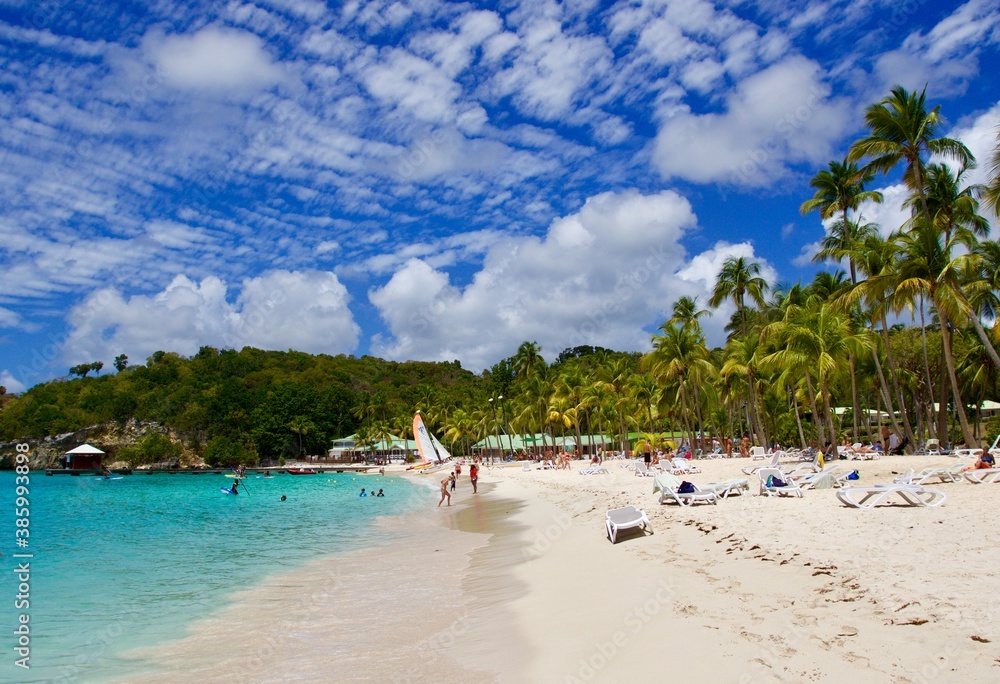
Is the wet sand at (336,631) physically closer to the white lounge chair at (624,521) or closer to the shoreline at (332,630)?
the shoreline at (332,630)

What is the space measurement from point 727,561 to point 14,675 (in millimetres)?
8261

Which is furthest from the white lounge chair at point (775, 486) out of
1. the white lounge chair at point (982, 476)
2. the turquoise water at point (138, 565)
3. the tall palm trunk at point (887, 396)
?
the tall palm trunk at point (887, 396)

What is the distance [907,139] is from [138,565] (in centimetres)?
2734

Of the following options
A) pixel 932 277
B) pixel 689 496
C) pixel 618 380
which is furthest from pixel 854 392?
pixel 618 380

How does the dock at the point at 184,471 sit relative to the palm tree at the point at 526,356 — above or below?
below

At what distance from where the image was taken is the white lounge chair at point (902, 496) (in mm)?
10102

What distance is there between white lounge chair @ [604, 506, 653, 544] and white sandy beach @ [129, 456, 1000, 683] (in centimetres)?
22

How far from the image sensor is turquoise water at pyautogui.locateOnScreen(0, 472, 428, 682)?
7984 millimetres

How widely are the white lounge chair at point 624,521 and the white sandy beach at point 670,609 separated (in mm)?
217

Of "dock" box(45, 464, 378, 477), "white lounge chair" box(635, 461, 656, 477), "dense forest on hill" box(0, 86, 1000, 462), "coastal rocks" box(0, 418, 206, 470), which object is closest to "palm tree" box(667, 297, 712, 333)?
"dense forest on hill" box(0, 86, 1000, 462)

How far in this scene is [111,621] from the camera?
9.03 meters

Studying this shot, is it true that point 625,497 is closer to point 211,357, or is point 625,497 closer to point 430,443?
point 430,443

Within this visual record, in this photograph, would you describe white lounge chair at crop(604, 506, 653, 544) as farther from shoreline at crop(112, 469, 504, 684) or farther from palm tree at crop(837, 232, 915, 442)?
palm tree at crop(837, 232, 915, 442)

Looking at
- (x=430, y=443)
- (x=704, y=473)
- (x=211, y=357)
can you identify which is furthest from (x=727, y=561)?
(x=211, y=357)
